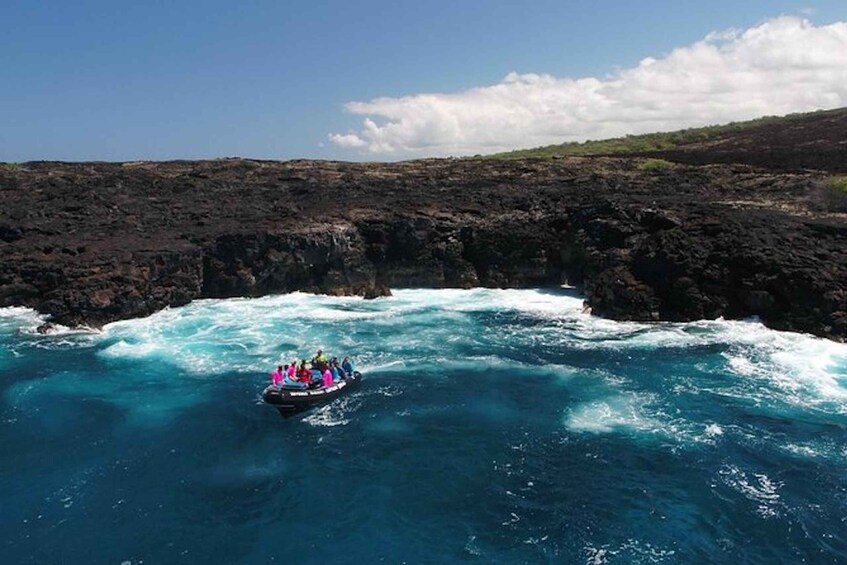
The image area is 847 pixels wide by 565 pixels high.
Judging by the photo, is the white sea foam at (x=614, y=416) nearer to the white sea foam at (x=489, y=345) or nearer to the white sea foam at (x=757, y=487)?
the white sea foam at (x=489, y=345)

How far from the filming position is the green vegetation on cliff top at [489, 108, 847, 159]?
10988 centimetres

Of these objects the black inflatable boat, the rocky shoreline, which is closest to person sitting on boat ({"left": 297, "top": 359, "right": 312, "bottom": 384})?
the black inflatable boat

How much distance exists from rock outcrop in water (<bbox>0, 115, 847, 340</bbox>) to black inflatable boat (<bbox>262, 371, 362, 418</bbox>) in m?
23.1

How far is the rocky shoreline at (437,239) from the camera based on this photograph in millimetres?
44656

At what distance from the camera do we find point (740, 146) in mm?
90875

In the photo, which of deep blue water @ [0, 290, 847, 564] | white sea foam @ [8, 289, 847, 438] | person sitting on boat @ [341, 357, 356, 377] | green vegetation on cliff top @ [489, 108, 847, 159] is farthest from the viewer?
green vegetation on cliff top @ [489, 108, 847, 159]

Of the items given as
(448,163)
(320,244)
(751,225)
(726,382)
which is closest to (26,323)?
(320,244)

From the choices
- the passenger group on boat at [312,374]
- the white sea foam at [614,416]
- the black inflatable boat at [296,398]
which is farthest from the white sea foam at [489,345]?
the black inflatable boat at [296,398]

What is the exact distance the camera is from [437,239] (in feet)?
195

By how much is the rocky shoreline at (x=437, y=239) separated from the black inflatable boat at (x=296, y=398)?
22993 millimetres

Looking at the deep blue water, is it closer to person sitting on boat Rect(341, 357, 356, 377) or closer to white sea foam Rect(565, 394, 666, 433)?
white sea foam Rect(565, 394, 666, 433)

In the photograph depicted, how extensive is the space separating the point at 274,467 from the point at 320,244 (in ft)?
108

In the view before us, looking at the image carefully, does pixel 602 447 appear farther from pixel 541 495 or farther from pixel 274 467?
pixel 274 467

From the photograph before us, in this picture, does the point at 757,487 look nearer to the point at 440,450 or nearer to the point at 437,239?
the point at 440,450
